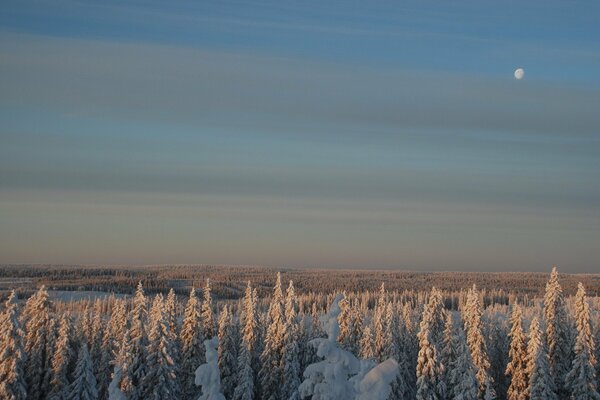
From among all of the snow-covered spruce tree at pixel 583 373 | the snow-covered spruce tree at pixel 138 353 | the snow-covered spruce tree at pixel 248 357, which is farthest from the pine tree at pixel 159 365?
the snow-covered spruce tree at pixel 583 373

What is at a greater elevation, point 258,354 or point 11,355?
point 11,355

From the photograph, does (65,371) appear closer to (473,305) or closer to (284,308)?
(284,308)

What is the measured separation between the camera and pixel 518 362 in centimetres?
7200

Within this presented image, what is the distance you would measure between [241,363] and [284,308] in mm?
6907

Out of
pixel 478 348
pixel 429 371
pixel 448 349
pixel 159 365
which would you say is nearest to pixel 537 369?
pixel 478 348

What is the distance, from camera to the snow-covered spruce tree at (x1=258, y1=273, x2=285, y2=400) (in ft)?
246

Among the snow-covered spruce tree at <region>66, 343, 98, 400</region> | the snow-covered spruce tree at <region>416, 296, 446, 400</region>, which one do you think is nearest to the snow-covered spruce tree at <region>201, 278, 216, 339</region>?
the snow-covered spruce tree at <region>66, 343, 98, 400</region>

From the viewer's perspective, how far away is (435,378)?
60312mm

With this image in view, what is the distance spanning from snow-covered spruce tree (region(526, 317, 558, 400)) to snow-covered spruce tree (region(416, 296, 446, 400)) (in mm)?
11810

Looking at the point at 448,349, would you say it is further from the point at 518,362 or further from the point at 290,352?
the point at 290,352

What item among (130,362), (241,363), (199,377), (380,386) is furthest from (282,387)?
(380,386)

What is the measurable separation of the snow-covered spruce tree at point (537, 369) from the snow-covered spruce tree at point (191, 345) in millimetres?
31136

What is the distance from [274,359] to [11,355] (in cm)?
2475

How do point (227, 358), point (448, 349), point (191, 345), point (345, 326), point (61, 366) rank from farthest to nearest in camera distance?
point (191, 345) < point (227, 358) < point (448, 349) < point (61, 366) < point (345, 326)
